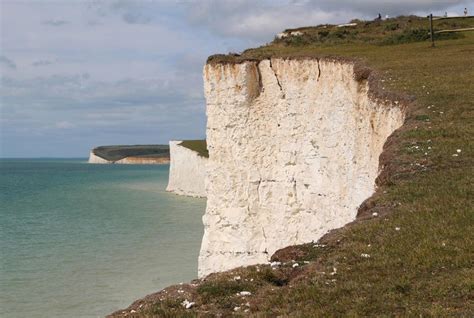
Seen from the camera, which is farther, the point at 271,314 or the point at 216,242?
the point at 216,242

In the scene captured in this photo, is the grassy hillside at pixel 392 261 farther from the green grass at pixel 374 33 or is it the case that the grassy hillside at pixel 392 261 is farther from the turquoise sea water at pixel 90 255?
the green grass at pixel 374 33

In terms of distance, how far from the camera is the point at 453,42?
31.1m

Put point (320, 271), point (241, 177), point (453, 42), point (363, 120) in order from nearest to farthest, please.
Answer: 1. point (320, 271)
2. point (363, 120)
3. point (241, 177)
4. point (453, 42)

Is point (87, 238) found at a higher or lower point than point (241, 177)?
lower

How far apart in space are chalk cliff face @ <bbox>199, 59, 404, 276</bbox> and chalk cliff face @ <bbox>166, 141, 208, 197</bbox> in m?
49.4

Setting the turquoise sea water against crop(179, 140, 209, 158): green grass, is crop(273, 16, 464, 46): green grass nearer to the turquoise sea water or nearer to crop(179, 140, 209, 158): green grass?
the turquoise sea water

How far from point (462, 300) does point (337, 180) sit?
17010 millimetres

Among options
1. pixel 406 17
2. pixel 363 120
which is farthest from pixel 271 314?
pixel 406 17

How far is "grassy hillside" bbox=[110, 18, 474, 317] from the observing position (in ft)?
21.5

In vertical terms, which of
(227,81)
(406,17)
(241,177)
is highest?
(406,17)

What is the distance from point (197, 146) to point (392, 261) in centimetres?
8034

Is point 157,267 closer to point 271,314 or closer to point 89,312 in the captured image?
point 89,312

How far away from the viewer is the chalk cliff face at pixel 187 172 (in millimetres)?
80688

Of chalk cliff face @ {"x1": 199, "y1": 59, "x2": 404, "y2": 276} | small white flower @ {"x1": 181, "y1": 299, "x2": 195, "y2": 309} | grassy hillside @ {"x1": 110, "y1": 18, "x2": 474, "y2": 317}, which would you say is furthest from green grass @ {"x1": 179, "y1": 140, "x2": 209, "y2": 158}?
small white flower @ {"x1": 181, "y1": 299, "x2": 195, "y2": 309}
